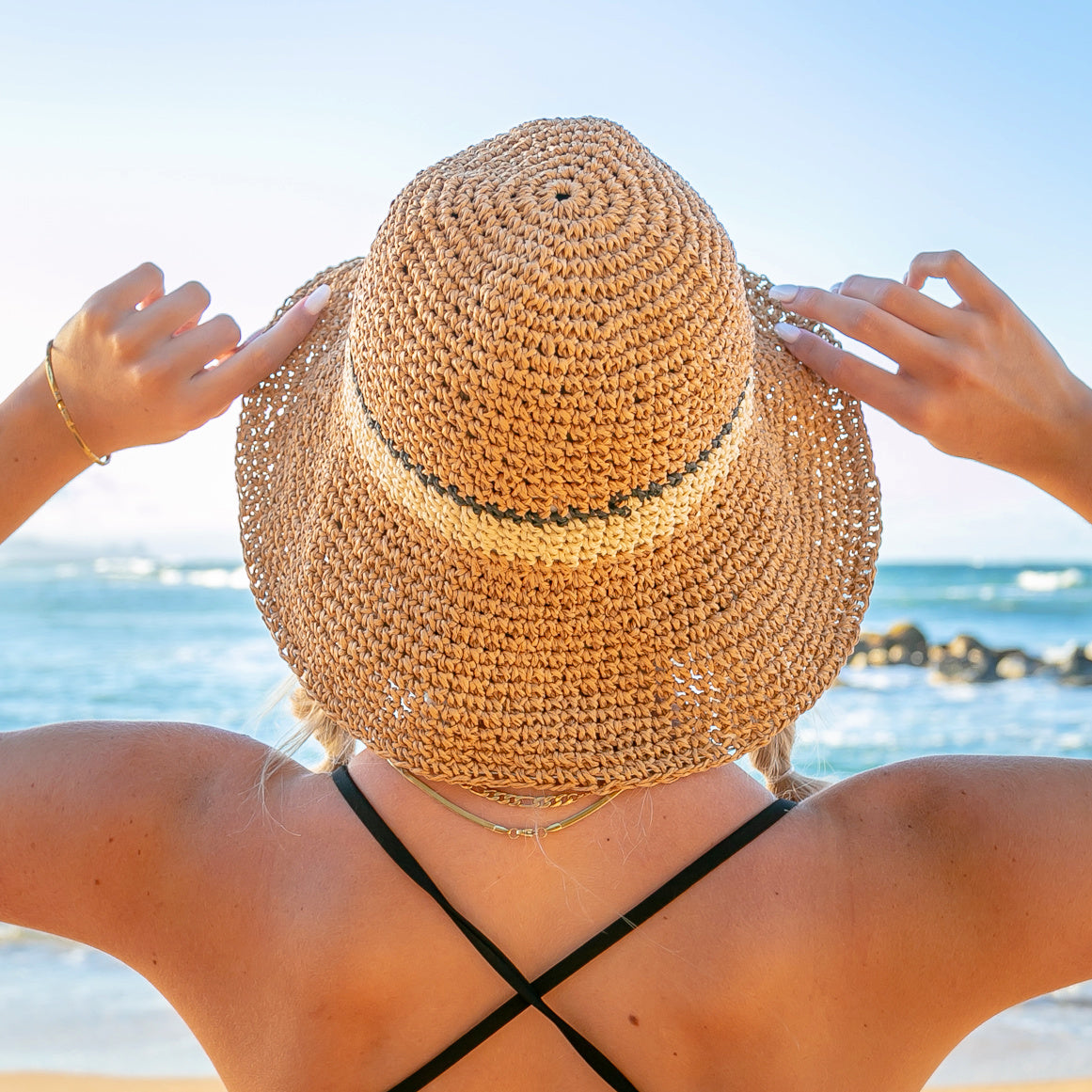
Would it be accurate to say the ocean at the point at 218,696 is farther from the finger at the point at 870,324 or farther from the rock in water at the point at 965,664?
the finger at the point at 870,324

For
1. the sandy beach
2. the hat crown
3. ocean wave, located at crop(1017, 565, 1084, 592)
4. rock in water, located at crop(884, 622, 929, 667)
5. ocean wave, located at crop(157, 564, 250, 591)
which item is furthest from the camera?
ocean wave, located at crop(1017, 565, 1084, 592)

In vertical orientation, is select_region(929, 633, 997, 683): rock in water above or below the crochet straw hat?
below

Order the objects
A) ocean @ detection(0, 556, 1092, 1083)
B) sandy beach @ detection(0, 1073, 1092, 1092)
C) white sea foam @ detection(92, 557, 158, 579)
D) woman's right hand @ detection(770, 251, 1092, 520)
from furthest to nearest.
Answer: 1. white sea foam @ detection(92, 557, 158, 579)
2. ocean @ detection(0, 556, 1092, 1083)
3. sandy beach @ detection(0, 1073, 1092, 1092)
4. woman's right hand @ detection(770, 251, 1092, 520)

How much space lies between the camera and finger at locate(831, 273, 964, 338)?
120 cm

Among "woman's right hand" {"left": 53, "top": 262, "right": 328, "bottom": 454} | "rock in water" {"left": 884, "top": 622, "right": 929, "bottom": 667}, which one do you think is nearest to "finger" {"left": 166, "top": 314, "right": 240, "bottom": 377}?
"woman's right hand" {"left": 53, "top": 262, "right": 328, "bottom": 454}

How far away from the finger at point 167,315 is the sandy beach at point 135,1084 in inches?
118

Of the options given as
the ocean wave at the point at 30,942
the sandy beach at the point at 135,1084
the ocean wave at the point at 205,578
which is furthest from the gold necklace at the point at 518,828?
the ocean wave at the point at 205,578

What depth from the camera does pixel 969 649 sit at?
471 inches

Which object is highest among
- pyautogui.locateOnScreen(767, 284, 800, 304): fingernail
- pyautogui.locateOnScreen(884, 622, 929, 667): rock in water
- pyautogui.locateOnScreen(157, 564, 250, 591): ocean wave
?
pyautogui.locateOnScreen(157, 564, 250, 591): ocean wave

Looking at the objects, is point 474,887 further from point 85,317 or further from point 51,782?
point 85,317

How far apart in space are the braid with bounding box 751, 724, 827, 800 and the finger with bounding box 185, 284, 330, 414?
2.97ft

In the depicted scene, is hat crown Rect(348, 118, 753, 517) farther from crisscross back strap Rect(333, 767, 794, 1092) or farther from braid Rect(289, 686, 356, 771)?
braid Rect(289, 686, 356, 771)

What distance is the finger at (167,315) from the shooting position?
124 cm

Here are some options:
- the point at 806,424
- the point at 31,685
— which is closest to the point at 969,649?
the point at 31,685
